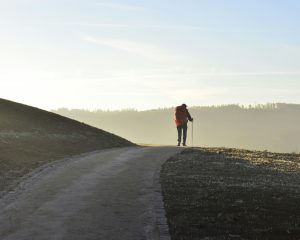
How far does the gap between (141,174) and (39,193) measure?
14.9 feet

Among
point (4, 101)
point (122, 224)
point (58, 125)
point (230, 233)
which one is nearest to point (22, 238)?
point (122, 224)

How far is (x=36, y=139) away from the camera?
102 feet

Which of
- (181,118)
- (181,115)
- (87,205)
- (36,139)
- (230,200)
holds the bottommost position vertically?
(87,205)

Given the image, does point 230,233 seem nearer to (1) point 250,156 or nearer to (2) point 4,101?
(1) point 250,156

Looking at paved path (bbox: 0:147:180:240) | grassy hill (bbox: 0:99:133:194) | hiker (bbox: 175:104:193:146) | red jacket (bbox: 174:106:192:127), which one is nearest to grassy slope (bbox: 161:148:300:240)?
paved path (bbox: 0:147:180:240)

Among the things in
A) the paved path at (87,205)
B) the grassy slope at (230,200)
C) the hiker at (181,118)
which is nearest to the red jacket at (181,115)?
the hiker at (181,118)

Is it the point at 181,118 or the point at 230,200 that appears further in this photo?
the point at 181,118

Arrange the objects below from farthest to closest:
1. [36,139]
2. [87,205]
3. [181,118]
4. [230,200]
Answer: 1. [181,118]
2. [36,139]
3. [230,200]
4. [87,205]

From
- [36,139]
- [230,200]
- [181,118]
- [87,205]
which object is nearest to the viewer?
[87,205]

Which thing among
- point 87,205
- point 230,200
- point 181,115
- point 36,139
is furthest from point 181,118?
point 87,205

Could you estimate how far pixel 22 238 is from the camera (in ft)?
37.3

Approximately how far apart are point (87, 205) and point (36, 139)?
1747 centimetres

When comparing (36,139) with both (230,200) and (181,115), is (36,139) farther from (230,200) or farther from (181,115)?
(230,200)

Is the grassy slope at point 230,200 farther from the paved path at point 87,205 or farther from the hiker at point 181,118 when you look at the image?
the hiker at point 181,118
